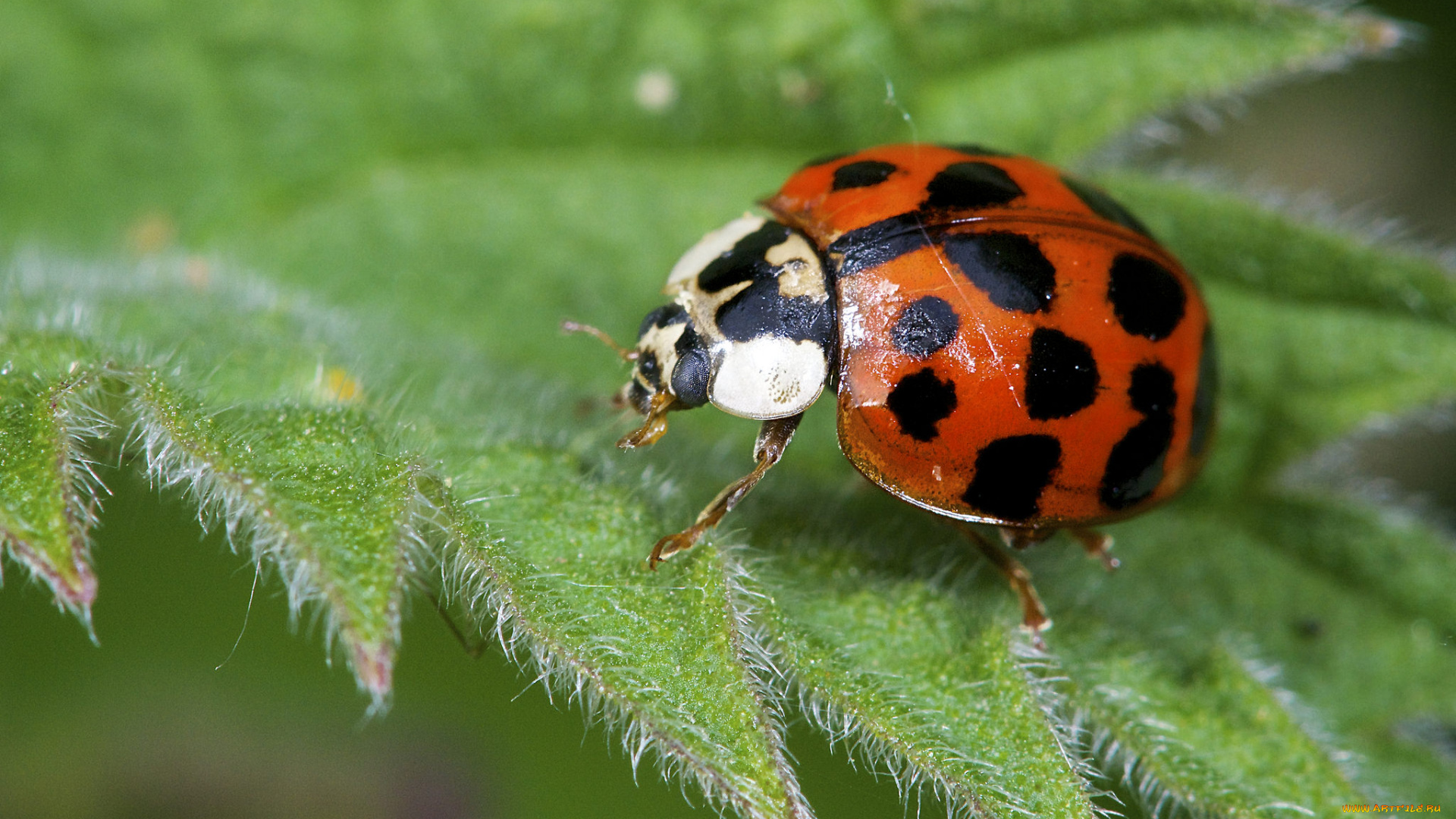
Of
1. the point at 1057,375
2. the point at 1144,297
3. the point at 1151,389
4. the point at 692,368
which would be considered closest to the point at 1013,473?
the point at 1057,375

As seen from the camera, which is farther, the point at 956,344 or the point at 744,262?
the point at 744,262

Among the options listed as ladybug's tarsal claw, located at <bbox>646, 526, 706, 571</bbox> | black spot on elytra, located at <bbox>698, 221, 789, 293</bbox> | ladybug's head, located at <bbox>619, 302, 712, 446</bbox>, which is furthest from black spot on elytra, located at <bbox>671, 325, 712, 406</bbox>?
ladybug's tarsal claw, located at <bbox>646, 526, 706, 571</bbox>

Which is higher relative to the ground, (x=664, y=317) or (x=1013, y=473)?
(x=664, y=317)

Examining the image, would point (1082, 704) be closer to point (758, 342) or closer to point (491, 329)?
point (758, 342)

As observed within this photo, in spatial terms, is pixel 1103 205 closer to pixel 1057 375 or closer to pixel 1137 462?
pixel 1057 375

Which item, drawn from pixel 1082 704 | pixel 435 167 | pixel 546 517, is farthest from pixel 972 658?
pixel 435 167

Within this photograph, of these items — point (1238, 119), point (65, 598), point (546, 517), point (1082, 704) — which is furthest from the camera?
point (1238, 119)
